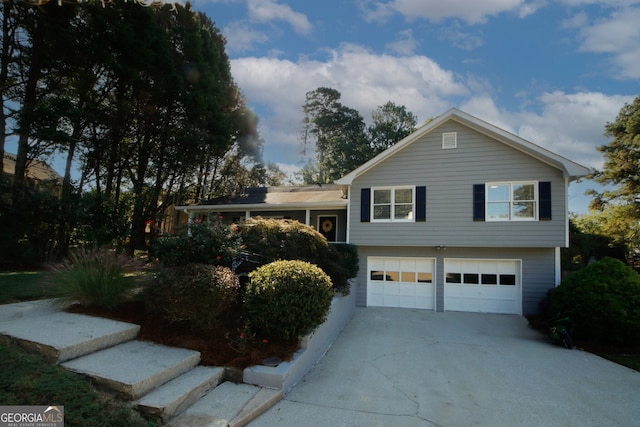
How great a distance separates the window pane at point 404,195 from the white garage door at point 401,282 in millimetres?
2145

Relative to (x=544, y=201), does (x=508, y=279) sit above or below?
below

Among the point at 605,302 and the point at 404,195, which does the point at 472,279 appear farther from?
the point at 605,302

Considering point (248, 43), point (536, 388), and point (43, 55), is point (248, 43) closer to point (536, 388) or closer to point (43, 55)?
point (43, 55)

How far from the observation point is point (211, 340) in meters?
5.10

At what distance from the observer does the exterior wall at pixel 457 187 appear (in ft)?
34.6

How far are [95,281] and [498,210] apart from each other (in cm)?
1121

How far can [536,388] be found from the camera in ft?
16.9

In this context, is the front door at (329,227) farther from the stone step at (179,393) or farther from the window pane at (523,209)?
the stone step at (179,393)

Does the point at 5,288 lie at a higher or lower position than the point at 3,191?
lower

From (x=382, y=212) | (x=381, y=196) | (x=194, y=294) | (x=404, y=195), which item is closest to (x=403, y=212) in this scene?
(x=404, y=195)

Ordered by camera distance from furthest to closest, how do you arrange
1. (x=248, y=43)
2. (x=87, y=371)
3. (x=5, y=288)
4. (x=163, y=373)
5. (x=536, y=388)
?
(x=248, y=43) < (x=5, y=288) < (x=536, y=388) < (x=163, y=373) < (x=87, y=371)

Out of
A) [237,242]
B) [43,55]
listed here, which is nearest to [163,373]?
[237,242]

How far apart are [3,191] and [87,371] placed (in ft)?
40.6

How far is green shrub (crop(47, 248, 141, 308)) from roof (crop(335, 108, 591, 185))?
8063mm
